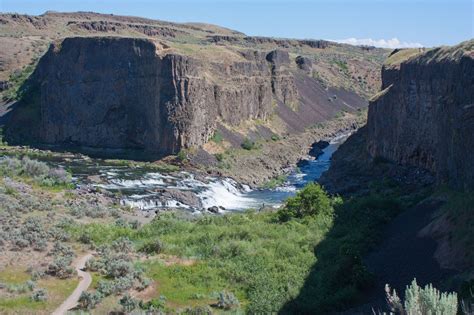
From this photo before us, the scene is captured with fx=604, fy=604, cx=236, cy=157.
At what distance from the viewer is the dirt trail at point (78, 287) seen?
23.2 metres

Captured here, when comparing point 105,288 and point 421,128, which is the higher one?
point 421,128

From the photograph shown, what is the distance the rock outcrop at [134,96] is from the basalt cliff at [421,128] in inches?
657

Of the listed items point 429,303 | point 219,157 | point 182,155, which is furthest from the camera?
point 219,157

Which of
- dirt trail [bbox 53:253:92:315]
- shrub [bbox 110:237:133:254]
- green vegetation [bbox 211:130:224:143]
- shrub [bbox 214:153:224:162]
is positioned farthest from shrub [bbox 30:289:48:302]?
green vegetation [bbox 211:130:224:143]

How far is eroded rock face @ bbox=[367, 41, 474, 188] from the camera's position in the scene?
31.8 m

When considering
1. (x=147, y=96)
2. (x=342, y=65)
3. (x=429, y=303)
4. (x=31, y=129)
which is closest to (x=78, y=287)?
(x=429, y=303)

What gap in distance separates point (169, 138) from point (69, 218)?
29.2 metres

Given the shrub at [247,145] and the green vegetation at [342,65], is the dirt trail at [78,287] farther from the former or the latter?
the green vegetation at [342,65]

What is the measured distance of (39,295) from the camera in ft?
78.2

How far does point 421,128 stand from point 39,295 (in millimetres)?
31391

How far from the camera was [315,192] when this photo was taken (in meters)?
39.3

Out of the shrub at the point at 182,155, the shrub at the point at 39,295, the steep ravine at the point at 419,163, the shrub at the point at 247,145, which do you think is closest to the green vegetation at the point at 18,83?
the shrub at the point at 182,155

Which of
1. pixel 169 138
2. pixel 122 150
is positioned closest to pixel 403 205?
pixel 169 138

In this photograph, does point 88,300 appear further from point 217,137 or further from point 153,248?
point 217,137
